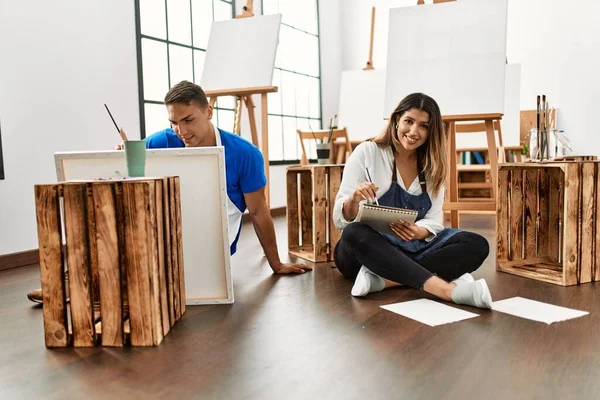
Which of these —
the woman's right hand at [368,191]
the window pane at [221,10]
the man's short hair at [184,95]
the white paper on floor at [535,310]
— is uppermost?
the window pane at [221,10]

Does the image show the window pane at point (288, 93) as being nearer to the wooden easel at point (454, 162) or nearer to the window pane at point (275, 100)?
the window pane at point (275, 100)

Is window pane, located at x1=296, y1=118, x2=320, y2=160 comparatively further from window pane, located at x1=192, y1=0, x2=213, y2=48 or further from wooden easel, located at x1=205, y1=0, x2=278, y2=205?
wooden easel, located at x1=205, y1=0, x2=278, y2=205

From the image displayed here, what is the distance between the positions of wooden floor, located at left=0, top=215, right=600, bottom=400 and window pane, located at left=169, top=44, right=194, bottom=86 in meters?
2.90

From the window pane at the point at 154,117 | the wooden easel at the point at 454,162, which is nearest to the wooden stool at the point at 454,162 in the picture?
the wooden easel at the point at 454,162

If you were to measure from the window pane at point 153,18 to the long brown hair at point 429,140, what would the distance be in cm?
264

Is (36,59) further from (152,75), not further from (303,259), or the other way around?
(303,259)

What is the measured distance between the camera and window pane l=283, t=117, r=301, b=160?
6.44 metres

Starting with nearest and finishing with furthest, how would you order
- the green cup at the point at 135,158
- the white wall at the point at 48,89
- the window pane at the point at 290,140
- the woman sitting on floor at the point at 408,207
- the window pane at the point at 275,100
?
the green cup at the point at 135,158 → the woman sitting on floor at the point at 408,207 → the white wall at the point at 48,89 → the window pane at the point at 275,100 → the window pane at the point at 290,140

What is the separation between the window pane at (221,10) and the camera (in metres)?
5.24

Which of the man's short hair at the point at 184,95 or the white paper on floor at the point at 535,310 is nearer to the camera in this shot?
the white paper on floor at the point at 535,310

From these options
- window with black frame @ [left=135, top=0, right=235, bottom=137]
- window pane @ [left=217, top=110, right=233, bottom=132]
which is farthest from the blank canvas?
window with black frame @ [left=135, top=0, right=235, bottom=137]

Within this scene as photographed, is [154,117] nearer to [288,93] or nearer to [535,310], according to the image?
[288,93]

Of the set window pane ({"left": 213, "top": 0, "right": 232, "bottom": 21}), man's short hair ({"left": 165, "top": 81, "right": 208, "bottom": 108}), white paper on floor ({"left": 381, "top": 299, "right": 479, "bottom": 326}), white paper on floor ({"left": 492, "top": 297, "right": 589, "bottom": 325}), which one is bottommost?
white paper on floor ({"left": 492, "top": 297, "right": 589, "bottom": 325})

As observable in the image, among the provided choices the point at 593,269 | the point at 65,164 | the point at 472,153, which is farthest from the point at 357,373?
the point at 472,153
